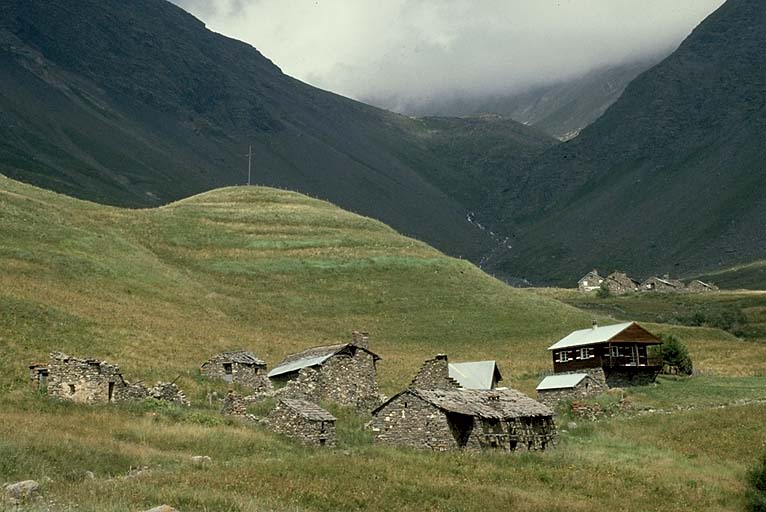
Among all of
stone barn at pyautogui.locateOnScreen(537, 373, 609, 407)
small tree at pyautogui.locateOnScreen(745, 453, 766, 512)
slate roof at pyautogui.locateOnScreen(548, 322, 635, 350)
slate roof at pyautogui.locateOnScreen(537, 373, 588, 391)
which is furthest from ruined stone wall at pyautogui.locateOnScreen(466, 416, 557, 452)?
slate roof at pyautogui.locateOnScreen(548, 322, 635, 350)

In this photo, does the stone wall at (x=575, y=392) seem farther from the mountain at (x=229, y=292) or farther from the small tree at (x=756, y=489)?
the small tree at (x=756, y=489)

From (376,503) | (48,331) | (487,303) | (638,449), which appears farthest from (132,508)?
(487,303)

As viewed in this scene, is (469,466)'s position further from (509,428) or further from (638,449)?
(638,449)

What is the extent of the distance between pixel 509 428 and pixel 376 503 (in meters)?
12.5

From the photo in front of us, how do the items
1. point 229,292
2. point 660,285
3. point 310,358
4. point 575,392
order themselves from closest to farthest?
point 310,358
point 575,392
point 229,292
point 660,285

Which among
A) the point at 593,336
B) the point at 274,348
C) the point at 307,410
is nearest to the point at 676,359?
the point at 593,336

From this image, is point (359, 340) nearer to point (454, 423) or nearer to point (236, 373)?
point (236, 373)

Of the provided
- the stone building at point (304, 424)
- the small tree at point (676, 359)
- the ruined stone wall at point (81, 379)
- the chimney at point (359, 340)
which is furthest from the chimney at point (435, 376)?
the small tree at point (676, 359)

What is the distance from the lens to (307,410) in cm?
3475

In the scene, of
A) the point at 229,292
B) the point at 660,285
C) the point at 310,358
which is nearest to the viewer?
the point at 310,358

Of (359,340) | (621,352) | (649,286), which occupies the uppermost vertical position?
(649,286)

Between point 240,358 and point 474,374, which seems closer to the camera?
point 240,358

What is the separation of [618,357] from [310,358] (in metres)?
24.5

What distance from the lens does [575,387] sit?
182 feet
